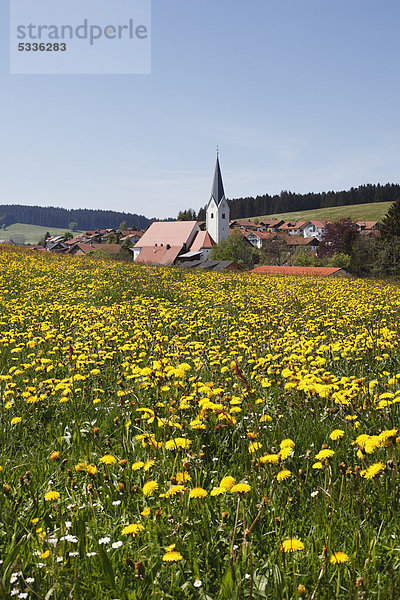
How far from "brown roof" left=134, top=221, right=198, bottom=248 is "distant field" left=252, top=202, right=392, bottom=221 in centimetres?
8782

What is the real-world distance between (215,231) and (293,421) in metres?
96.1

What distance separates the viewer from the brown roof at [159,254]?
6650 cm

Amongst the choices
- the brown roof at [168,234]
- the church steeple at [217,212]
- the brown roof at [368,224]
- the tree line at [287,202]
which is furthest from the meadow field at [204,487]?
the tree line at [287,202]

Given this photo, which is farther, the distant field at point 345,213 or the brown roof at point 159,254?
the distant field at point 345,213

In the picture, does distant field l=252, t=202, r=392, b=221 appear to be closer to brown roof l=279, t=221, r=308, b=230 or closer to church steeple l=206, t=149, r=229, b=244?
brown roof l=279, t=221, r=308, b=230

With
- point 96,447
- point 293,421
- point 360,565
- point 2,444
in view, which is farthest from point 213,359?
point 360,565

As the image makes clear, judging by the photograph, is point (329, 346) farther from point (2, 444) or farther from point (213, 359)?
point (2, 444)

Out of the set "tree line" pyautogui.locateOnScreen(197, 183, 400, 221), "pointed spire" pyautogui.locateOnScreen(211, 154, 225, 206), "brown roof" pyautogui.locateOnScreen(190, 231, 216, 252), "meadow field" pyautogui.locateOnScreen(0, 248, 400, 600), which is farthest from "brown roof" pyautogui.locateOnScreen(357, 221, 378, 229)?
"meadow field" pyautogui.locateOnScreen(0, 248, 400, 600)

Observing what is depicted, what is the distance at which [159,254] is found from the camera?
70.3 m

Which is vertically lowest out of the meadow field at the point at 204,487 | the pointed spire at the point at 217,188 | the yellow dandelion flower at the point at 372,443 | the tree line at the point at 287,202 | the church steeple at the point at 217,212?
the meadow field at the point at 204,487

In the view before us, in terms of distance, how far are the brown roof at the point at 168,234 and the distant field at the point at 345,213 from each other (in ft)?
288

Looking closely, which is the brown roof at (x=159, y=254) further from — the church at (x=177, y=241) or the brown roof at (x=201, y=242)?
the brown roof at (x=201, y=242)

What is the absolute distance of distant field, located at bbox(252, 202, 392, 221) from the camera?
146875 mm

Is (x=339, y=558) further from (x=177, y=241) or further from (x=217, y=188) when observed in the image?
(x=217, y=188)
